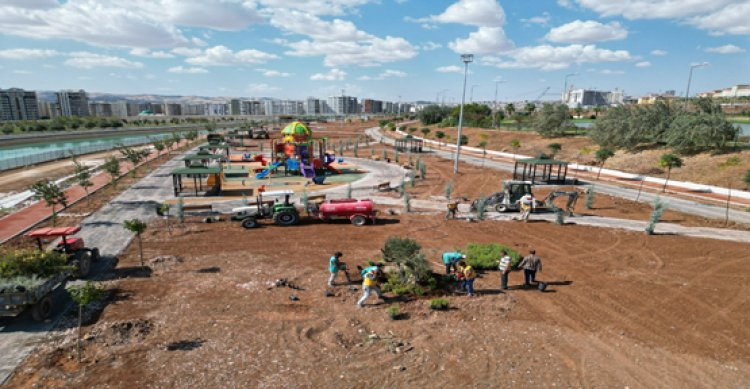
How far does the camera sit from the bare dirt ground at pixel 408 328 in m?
8.67

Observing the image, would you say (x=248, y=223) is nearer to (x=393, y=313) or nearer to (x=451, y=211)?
(x=393, y=313)

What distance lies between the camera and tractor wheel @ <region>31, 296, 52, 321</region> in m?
10.5

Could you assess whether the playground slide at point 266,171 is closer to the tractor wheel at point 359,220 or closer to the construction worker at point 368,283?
the tractor wheel at point 359,220

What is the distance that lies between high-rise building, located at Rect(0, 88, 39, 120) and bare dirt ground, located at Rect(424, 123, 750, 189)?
527ft

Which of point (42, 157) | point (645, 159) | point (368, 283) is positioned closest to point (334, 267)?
point (368, 283)

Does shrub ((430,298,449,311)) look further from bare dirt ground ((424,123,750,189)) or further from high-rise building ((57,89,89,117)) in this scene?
high-rise building ((57,89,89,117))

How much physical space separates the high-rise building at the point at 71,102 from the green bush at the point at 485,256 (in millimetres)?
202689

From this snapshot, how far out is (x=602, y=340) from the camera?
1011 cm

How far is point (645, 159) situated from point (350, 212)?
1404 inches

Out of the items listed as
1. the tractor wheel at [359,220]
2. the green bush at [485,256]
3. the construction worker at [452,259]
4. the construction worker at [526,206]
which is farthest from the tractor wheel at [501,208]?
the construction worker at [452,259]

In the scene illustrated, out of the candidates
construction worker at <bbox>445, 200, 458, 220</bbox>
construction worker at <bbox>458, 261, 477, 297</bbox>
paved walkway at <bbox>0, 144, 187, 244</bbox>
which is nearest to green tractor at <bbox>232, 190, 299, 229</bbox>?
construction worker at <bbox>445, 200, 458, 220</bbox>

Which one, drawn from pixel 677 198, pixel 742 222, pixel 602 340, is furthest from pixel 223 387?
pixel 677 198

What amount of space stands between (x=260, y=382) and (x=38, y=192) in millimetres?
17545

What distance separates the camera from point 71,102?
16562cm
